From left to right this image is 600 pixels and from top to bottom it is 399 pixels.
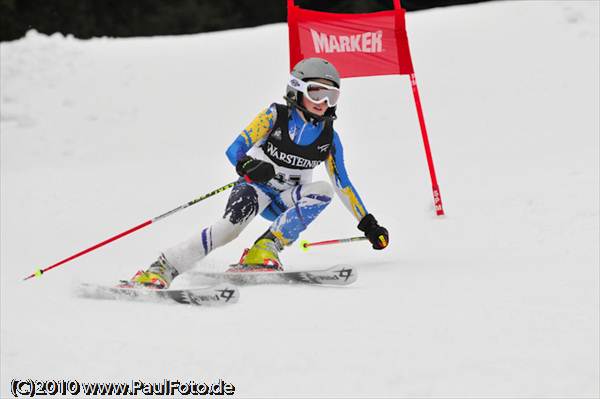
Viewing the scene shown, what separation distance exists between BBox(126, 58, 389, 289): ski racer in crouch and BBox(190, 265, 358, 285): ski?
0.06m

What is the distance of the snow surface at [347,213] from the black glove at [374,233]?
24 centimetres

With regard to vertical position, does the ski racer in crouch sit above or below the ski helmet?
below

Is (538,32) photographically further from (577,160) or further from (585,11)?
(577,160)

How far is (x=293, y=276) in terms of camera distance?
17.7 feet

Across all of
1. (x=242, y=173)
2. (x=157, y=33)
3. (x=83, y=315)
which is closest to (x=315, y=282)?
(x=242, y=173)

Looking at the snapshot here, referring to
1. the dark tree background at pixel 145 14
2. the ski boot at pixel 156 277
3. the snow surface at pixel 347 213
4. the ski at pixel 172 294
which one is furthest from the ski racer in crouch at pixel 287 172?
the dark tree background at pixel 145 14

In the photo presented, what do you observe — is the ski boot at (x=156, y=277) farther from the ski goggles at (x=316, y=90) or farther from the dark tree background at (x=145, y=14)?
the dark tree background at (x=145, y=14)

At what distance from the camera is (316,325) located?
433 cm

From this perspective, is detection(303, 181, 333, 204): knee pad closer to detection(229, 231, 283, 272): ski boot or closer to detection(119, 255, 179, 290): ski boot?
detection(229, 231, 283, 272): ski boot

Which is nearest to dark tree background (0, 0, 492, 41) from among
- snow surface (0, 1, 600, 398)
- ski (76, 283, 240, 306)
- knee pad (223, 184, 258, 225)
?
snow surface (0, 1, 600, 398)

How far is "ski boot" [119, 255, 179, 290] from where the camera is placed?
5152 millimetres

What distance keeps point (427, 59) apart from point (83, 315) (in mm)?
9362

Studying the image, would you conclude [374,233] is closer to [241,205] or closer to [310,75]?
[241,205]

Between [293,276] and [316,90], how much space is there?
1201 mm
